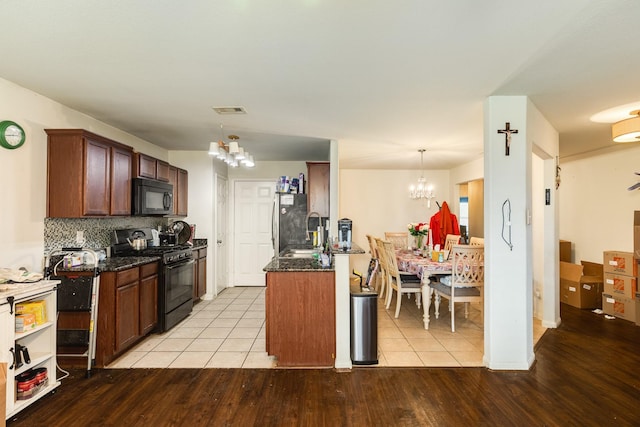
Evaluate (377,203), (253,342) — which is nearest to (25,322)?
(253,342)

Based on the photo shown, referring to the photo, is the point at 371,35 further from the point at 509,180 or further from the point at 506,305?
the point at 506,305

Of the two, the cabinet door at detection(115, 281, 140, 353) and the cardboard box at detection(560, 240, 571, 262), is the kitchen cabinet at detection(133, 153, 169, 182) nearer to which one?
the cabinet door at detection(115, 281, 140, 353)

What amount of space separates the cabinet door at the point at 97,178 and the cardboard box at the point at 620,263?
19.6 ft

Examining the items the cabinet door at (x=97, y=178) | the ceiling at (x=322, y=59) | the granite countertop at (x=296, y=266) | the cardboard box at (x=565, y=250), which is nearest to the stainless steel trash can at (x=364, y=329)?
the granite countertop at (x=296, y=266)

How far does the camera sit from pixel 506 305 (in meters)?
2.71

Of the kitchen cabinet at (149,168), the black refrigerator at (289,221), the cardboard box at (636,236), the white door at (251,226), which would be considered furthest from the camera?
the white door at (251,226)

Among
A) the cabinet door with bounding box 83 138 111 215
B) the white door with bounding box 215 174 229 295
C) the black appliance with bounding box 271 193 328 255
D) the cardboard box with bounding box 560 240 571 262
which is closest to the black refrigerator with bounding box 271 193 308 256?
the black appliance with bounding box 271 193 328 255

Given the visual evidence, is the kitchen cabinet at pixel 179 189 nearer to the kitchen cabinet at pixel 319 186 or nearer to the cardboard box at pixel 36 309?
the kitchen cabinet at pixel 319 186

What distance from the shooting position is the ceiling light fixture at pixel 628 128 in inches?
119

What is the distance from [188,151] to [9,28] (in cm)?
325

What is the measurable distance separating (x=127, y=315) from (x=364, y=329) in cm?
219

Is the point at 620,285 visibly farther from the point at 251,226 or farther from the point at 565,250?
the point at 251,226

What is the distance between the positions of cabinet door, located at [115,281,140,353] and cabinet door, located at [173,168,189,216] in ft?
5.67

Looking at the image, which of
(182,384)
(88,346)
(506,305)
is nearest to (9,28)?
(88,346)
